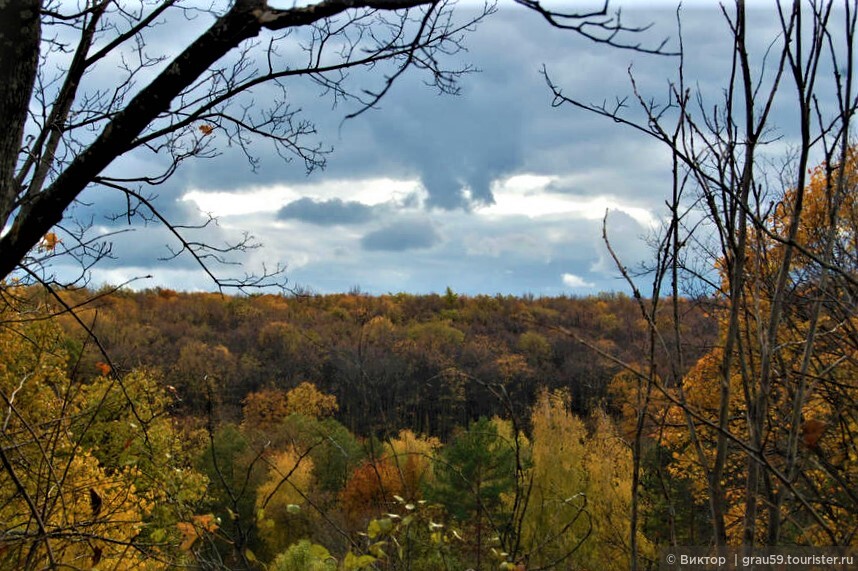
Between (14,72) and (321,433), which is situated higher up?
(14,72)

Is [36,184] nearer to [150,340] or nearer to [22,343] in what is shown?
[22,343]

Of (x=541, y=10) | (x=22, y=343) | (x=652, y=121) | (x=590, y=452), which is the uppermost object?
(x=541, y=10)

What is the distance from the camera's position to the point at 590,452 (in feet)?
106

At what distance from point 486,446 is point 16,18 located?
2490cm

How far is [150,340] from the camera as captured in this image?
86.5 metres

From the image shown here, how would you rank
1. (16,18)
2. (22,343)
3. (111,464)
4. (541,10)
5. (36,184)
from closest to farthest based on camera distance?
(541,10)
(16,18)
(36,184)
(22,343)
(111,464)

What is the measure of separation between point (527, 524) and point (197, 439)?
1895 cm

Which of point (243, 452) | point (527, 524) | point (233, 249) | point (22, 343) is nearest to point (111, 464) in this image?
point (22, 343)

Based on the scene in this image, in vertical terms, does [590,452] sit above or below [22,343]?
below

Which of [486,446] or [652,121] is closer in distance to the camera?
[652,121]

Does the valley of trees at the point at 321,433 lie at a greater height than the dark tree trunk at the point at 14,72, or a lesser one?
lesser

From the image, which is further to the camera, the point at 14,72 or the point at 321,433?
the point at 321,433

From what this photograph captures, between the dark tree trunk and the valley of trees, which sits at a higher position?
the dark tree trunk

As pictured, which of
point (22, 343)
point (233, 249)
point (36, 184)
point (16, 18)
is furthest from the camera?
point (22, 343)
